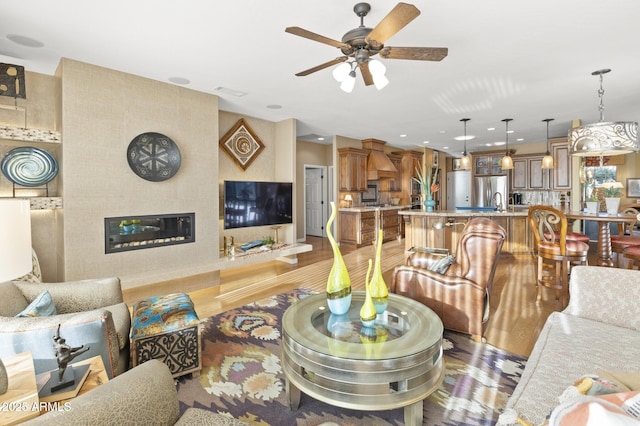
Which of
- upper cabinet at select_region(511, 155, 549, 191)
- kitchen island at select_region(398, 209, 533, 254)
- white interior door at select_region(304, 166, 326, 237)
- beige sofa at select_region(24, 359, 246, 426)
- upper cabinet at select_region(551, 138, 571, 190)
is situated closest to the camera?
beige sofa at select_region(24, 359, 246, 426)

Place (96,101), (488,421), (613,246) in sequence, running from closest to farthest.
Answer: (488,421), (96,101), (613,246)

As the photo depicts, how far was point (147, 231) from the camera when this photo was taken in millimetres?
3797

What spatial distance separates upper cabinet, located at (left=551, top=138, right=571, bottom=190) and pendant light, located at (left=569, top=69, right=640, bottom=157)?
3418 millimetres

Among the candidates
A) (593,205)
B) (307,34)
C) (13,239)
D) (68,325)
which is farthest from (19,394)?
(593,205)

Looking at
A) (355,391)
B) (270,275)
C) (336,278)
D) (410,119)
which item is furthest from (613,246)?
(270,275)

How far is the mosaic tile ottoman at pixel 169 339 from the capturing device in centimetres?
198

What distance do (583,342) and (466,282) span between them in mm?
927

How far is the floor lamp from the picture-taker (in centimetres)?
108

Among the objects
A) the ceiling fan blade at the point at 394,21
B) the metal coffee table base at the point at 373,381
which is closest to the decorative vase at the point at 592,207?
the ceiling fan blade at the point at 394,21

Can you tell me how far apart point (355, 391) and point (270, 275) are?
3.52 metres

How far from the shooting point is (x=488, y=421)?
167 cm

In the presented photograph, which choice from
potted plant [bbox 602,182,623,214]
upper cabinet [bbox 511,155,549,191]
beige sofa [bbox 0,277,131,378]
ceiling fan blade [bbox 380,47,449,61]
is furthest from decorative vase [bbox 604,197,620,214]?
beige sofa [bbox 0,277,131,378]

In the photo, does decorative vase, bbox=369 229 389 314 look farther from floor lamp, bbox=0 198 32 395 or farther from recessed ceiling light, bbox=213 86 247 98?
recessed ceiling light, bbox=213 86 247 98

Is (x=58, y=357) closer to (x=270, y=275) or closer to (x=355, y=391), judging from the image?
(x=355, y=391)
